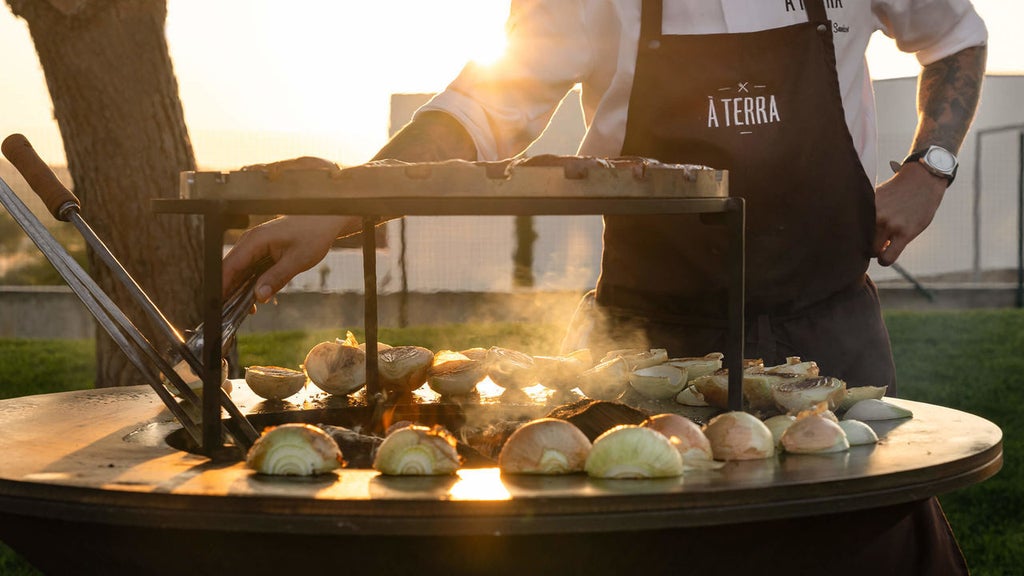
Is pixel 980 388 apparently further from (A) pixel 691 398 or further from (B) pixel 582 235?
(A) pixel 691 398

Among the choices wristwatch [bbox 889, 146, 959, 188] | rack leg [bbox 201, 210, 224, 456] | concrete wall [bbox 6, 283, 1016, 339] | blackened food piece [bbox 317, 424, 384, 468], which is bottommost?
concrete wall [bbox 6, 283, 1016, 339]

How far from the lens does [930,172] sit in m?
2.49

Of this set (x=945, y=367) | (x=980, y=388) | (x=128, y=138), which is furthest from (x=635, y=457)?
(x=945, y=367)

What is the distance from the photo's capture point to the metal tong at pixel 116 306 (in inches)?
56.7

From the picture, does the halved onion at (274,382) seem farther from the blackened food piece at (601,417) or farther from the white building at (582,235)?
the white building at (582,235)

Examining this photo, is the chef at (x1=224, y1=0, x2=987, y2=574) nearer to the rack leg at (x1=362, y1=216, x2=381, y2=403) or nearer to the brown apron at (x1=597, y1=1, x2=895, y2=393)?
the brown apron at (x1=597, y1=1, x2=895, y2=393)

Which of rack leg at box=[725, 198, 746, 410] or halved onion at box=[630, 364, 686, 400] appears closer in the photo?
rack leg at box=[725, 198, 746, 410]

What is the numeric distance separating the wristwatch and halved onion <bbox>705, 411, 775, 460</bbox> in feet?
4.30

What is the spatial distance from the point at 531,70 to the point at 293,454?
4.64 feet

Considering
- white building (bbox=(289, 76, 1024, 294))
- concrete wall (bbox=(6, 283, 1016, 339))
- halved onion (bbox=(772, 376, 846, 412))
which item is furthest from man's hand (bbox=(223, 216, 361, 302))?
white building (bbox=(289, 76, 1024, 294))

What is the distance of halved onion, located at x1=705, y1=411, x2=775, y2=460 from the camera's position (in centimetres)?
137

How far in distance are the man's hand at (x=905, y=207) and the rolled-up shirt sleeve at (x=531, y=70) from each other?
765mm

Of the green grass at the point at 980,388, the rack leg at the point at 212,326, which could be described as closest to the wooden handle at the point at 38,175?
the rack leg at the point at 212,326

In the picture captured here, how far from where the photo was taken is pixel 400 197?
1.30 meters
